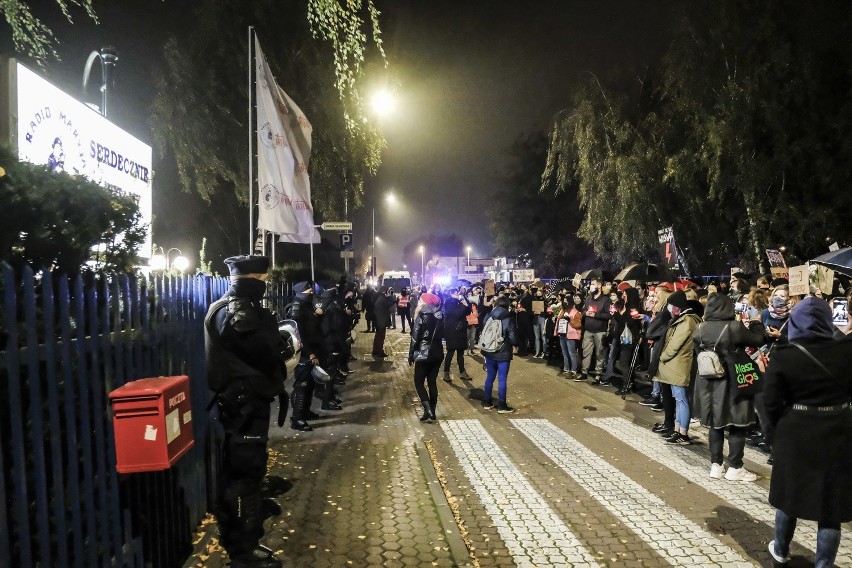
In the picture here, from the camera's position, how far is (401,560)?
15.0ft

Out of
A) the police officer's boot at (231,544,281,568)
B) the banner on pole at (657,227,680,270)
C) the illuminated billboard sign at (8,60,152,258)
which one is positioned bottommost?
the police officer's boot at (231,544,281,568)

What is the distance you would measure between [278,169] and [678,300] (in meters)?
6.08

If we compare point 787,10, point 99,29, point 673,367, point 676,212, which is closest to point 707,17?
point 787,10

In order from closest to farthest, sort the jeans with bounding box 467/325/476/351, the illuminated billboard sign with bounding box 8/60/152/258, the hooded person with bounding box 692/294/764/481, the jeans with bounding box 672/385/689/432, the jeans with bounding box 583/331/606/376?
the illuminated billboard sign with bounding box 8/60/152/258
the hooded person with bounding box 692/294/764/481
the jeans with bounding box 672/385/689/432
the jeans with bounding box 583/331/606/376
the jeans with bounding box 467/325/476/351

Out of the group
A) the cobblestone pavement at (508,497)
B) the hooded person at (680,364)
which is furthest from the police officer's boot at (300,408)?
the hooded person at (680,364)

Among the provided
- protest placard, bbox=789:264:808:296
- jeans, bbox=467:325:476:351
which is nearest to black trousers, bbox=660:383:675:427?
protest placard, bbox=789:264:808:296

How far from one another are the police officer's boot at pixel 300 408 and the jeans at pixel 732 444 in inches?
204

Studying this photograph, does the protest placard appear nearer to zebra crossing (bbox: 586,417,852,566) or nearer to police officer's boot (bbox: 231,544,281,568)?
zebra crossing (bbox: 586,417,852,566)

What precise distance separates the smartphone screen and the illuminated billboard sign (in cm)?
829

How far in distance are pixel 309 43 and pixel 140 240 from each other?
17.2 metres

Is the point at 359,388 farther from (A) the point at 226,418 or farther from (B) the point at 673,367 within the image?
(A) the point at 226,418

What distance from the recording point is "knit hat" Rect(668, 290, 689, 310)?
8.42 metres

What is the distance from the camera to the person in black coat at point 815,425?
3.96 meters

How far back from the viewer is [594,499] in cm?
586
